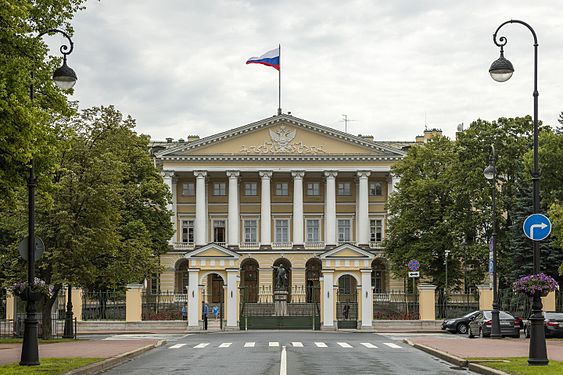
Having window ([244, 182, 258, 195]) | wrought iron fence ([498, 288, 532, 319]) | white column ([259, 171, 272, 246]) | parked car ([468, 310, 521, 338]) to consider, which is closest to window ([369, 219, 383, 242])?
white column ([259, 171, 272, 246])

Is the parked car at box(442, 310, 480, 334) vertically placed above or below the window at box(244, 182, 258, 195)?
below

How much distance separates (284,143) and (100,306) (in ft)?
122

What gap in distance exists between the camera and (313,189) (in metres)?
90.4

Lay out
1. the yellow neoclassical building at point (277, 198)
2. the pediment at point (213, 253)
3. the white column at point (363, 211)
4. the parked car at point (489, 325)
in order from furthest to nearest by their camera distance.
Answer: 1. the white column at point (363, 211)
2. the yellow neoclassical building at point (277, 198)
3. the pediment at point (213, 253)
4. the parked car at point (489, 325)

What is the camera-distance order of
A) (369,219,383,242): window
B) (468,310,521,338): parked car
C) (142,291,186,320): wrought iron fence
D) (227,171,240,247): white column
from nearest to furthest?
(468,310,521,338): parked car < (142,291,186,320): wrought iron fence < (227,171,240,247): white column < (369,219,383,242): window

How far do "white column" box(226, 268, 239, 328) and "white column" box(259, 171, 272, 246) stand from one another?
32.4 m

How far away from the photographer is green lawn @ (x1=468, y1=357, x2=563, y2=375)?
18.8 meters

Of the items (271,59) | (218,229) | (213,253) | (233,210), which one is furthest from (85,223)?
(218,229)

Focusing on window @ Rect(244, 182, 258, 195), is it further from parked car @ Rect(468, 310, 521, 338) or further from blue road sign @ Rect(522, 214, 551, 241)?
blue road sign @ Rect(522, 214, 551, 241)

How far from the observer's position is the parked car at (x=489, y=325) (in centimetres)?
4066

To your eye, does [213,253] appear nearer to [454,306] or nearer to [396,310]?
[396,310]

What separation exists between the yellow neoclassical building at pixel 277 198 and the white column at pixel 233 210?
0.09 meters

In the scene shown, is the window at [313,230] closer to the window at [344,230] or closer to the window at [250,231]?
the window at [344,230]

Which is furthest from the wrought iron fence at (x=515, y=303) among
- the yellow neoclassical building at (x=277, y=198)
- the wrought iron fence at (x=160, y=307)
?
the yellow neoclassical building at (x=277, y=198)
